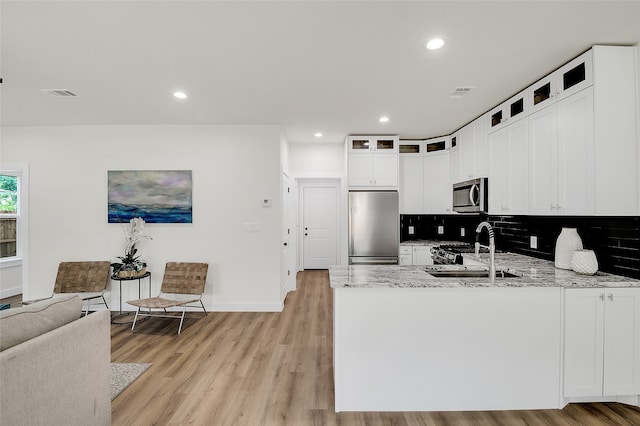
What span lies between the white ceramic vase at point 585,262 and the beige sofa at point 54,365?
3.34 m

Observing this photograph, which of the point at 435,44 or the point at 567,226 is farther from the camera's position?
the point at 567,226

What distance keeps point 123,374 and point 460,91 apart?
13.4 ft

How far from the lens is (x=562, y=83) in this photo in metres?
2.65

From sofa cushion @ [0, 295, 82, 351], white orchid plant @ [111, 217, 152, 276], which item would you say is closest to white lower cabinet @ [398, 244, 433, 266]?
white orchid plant @ [111, 217, 152, 276]

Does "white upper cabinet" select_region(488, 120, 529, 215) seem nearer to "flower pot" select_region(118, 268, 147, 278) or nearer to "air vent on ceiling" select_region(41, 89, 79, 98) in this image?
"flower pot" select_region(118, 268, 147, 278)

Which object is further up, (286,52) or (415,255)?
(286,52)

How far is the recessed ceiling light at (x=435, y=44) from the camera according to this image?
7.51 feet

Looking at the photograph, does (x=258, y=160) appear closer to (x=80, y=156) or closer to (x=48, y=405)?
(x=80, y=156)

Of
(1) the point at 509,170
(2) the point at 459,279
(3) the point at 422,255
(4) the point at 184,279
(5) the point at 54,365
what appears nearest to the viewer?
(5) the point at 54,365

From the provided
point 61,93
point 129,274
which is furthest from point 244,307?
point 61,93

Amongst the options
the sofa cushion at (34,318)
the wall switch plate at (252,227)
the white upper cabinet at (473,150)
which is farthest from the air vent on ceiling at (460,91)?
the sofa cushion at (34,318)

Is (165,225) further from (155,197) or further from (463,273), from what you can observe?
(463,273)

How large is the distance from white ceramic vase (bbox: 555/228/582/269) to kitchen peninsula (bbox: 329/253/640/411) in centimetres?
54

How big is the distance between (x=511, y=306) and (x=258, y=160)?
3442mm
